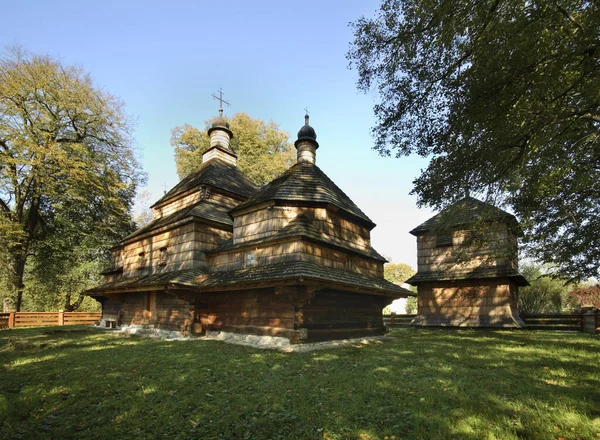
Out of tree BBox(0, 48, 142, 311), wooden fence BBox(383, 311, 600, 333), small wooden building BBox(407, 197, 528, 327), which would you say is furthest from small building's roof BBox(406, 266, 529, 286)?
tree BBox(0, 48, 142, 311)

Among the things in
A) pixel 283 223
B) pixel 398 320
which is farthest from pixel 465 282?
pixel 283 223

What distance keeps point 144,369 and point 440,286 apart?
1815cm

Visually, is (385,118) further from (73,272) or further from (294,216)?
(73,272)

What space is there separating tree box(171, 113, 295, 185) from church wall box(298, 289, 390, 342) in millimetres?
20163

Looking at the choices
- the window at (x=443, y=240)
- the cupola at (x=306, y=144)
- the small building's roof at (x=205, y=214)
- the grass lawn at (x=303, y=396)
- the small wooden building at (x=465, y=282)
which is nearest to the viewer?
the grass lawn at (x=303, y=396)

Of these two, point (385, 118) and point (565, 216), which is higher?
point (385, 118)

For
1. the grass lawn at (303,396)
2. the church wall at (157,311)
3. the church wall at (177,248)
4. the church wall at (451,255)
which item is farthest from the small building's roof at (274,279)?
the church wall at (451,255)

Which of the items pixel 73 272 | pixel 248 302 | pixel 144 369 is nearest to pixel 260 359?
pixel 144 369

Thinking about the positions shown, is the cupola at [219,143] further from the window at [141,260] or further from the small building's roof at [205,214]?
the window at [141,260]

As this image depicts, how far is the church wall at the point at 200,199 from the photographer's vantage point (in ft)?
61.6

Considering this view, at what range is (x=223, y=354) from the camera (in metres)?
10.4

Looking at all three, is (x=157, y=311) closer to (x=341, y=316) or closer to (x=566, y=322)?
(x=341, y=316)

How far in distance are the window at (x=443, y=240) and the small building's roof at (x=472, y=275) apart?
5.71 ft

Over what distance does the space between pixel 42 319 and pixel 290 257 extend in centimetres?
2220
